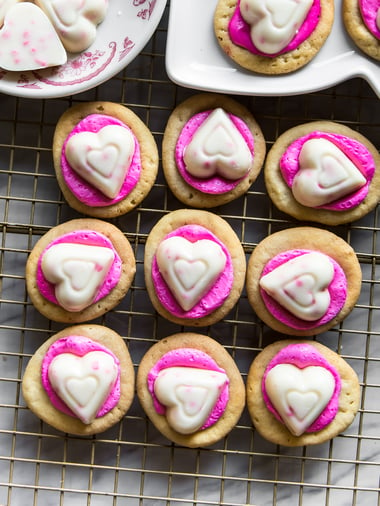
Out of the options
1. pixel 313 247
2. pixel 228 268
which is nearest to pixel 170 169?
pixel 228 268

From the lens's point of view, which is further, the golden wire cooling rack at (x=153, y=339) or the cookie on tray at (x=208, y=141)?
the golden wire cooling rack at (x=153, y=339)

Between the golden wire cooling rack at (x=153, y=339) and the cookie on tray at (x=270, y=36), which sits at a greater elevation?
the cookie on tray at (x=270, y=36)

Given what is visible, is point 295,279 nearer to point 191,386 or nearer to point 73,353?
point 191,386

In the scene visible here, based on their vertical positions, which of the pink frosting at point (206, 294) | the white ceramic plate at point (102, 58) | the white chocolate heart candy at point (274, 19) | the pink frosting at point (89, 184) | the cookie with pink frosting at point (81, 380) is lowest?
the cookie with pink frosting at point (81, 380)

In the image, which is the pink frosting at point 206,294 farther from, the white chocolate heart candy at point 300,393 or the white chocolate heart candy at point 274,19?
the white chocolate heart candy at point 274,19

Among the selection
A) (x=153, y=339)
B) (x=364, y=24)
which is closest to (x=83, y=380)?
(x=153, y=339)

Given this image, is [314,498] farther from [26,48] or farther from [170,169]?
[26,48]

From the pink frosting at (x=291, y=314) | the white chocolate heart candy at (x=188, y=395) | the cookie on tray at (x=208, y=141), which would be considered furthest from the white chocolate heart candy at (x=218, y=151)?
the white chocolate heart candy at (x=188, y=395)
